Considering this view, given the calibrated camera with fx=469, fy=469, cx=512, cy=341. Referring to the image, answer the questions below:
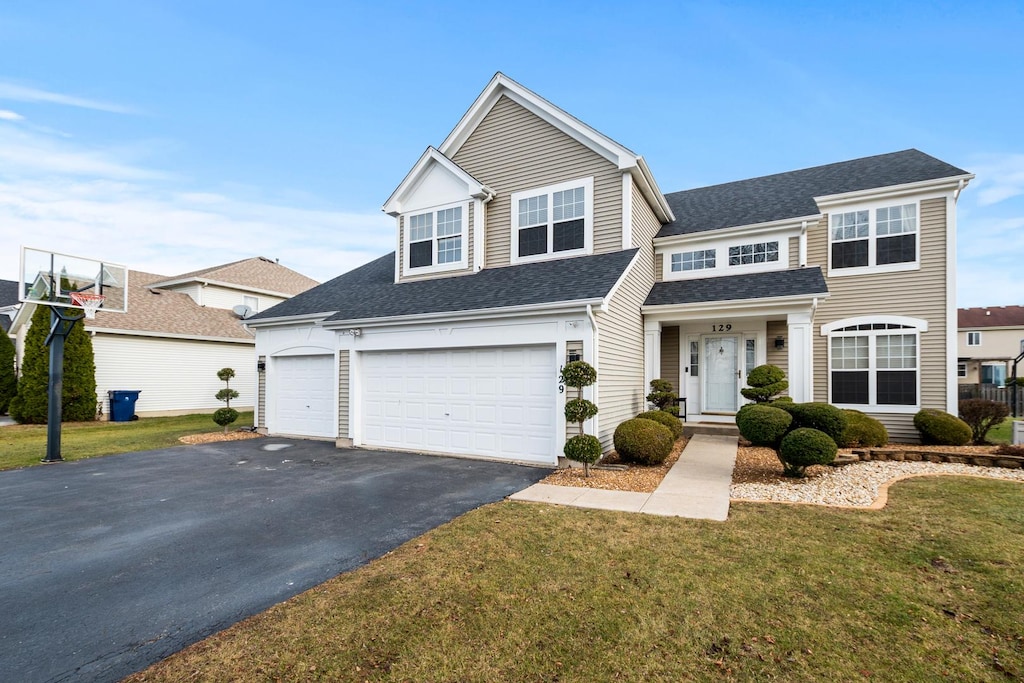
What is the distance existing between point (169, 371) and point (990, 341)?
49595mm

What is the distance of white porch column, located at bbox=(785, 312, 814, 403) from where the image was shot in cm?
1066

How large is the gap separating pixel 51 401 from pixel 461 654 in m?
11.5

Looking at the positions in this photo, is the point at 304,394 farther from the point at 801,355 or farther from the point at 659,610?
the point at 801,355

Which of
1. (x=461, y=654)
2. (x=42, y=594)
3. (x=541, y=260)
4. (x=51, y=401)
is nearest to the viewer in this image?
(x=461, y=654)

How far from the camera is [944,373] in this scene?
35.8ft

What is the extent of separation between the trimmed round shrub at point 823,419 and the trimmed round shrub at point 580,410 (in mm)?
3456

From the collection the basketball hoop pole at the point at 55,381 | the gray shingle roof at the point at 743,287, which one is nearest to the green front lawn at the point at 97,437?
the basketball hoop pole at the point at 55,381

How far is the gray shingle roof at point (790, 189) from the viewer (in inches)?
465

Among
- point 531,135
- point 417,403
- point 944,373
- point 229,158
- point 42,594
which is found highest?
point 229,158

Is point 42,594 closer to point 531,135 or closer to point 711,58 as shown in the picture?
point 531,135

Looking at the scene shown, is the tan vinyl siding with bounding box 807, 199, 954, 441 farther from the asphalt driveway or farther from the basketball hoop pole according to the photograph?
the basketball hoop pole

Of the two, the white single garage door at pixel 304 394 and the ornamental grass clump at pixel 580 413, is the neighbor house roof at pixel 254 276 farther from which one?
the ornamental grass clump at pixel 580 413

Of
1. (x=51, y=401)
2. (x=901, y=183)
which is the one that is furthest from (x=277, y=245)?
(x=901, y=183)

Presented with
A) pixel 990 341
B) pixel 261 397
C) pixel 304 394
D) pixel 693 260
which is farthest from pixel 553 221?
pixel 990 341
